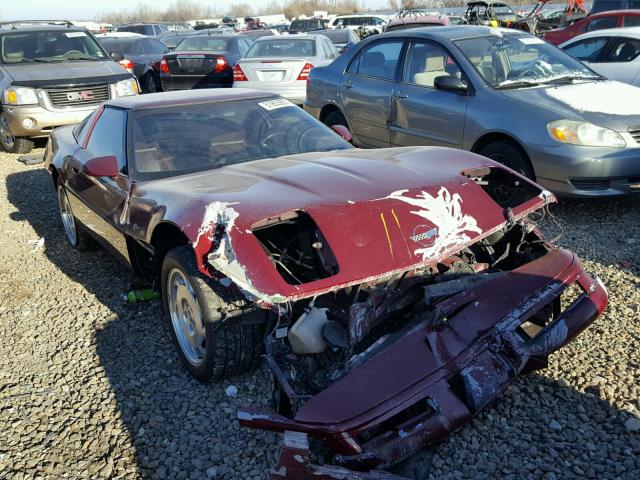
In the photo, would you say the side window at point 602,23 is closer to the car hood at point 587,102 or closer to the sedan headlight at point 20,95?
the car hood at point 587,102

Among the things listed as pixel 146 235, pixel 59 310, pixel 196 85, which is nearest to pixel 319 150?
pixel 146 235

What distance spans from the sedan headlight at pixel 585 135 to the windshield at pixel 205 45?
29.4 ft

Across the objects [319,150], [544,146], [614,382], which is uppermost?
[319,150]

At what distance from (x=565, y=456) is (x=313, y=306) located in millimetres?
1291

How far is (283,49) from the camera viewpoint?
1080 centimetres

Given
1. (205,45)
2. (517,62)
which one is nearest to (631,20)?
(517,62)

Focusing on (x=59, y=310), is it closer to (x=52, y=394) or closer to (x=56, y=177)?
(x=52, y=394)

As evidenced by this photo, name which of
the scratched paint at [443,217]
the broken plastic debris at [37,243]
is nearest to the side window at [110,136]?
the broken plastic debris at [37,243]

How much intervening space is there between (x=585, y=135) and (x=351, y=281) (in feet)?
11.4

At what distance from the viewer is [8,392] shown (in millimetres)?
3324

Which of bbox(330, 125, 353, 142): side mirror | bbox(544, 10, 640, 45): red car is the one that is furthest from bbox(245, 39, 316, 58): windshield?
bbox(330, 125, 353, 142): side mirror

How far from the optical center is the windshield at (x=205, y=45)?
12.6 meters

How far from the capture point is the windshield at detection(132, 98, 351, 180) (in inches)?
152

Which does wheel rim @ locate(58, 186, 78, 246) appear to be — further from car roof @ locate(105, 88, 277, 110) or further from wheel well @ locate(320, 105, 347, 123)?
wheel well @ locate(320, 105, 347, 123)
